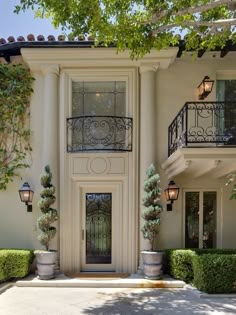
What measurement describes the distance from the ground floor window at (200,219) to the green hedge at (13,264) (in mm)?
4388

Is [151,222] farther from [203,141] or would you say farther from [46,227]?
[46,227]

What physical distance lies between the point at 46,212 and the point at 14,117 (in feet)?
9.64

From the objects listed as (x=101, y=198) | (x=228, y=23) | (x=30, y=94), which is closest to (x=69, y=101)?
(x=30, y=94)

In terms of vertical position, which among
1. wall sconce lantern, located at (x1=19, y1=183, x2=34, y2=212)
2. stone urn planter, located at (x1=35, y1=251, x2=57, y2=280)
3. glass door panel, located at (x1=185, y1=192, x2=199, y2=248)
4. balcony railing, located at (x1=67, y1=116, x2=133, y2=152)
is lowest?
stone urn planter, located at (x1=35, y1=251, x2=57, y2=280)

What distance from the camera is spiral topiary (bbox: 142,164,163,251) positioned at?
8742mm

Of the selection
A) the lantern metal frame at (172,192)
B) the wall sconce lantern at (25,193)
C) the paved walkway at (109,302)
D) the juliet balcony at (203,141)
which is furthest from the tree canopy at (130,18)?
the paved walkway at (109,302)

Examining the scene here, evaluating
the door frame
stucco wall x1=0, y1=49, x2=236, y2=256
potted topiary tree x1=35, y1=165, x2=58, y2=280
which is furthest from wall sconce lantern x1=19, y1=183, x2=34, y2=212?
the door frame

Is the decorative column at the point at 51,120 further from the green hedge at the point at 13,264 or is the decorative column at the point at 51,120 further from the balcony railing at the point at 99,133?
the green hedge at the point at 13,264

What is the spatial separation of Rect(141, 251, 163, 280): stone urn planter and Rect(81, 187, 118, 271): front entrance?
1.29m

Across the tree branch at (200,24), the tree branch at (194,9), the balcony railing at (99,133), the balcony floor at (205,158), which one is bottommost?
the balcony floor at (205,158)

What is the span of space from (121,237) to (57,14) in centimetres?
597

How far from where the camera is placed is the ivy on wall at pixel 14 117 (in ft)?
32.1

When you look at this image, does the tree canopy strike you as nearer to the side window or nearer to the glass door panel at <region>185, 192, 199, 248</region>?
the side window

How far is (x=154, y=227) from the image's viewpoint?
871 cm
